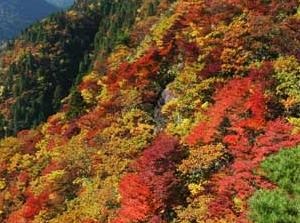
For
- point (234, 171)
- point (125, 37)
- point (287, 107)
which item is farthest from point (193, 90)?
point (125, 37)

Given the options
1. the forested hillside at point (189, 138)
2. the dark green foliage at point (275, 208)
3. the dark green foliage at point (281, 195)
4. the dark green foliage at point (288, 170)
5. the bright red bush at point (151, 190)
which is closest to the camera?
the dark green foliage at point (275, 208)

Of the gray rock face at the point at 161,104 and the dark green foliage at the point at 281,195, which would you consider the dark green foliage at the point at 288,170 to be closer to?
the dark green foliage at the point at 281,195

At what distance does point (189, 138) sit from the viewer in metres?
52.6

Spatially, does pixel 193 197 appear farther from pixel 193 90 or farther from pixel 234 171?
pixel 193 90

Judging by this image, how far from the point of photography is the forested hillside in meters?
42.4

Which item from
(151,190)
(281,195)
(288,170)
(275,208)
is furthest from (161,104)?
(275,208)

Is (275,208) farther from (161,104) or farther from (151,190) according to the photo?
(161,104)

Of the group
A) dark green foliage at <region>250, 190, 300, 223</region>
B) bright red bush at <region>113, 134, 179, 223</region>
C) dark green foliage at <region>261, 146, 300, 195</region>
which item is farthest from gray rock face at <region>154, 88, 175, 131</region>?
dark green foliage at <region>250, 190, 300, 223</region>

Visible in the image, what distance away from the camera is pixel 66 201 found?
66.5 meters

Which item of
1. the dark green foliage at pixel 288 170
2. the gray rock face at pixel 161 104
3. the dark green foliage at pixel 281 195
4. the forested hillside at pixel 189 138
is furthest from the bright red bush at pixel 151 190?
the dark green foliage at pixel 288 170

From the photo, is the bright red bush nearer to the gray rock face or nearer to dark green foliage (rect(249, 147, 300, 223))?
the gray rock face

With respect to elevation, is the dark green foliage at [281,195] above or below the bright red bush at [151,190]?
above

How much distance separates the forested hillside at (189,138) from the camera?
42.4 m

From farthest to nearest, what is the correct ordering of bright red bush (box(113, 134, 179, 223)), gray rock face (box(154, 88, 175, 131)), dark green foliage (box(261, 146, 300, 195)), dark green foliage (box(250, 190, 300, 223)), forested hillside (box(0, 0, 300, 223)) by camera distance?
1. gray rock face (box(154, 88, 175, 131))
2. bright red bush (box(113, 134, 179, 223))
3. forested hillside (box(0, 0, 300, 223))
4. dark green foliage (box(261, 146, 300, 195))
5. dark green foliage (box(250, 190, 300, 223))
